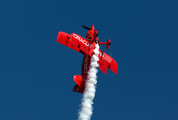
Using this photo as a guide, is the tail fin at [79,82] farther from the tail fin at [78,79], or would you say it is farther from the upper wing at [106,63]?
the upper wing at [106,63]

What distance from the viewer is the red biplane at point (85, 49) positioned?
58.5m

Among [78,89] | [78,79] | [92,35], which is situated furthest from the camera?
[78,89]

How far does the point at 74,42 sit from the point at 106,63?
662 centimetres

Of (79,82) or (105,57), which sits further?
(105,57)

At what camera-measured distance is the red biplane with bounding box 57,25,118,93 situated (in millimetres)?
58500

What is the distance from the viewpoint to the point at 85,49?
5947cm

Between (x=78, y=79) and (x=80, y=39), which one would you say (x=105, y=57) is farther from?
(x=80, y=39)

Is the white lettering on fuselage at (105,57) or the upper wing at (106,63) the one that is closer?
the upper wing at (106,63)

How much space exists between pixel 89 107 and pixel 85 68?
5.73 metres

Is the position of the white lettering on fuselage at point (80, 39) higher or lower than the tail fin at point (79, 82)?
higher

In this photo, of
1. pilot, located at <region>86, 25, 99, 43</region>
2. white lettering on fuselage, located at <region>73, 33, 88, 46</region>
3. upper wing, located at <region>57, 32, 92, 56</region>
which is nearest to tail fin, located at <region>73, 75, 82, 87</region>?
upper wing, located at <region>57, 32, 92, 56</region>

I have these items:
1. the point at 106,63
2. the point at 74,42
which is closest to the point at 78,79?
the point at 106,63

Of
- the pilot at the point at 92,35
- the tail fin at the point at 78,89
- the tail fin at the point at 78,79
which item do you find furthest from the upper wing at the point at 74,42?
the tail fin at the point at 78,89

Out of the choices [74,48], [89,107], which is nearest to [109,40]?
[74,48]
